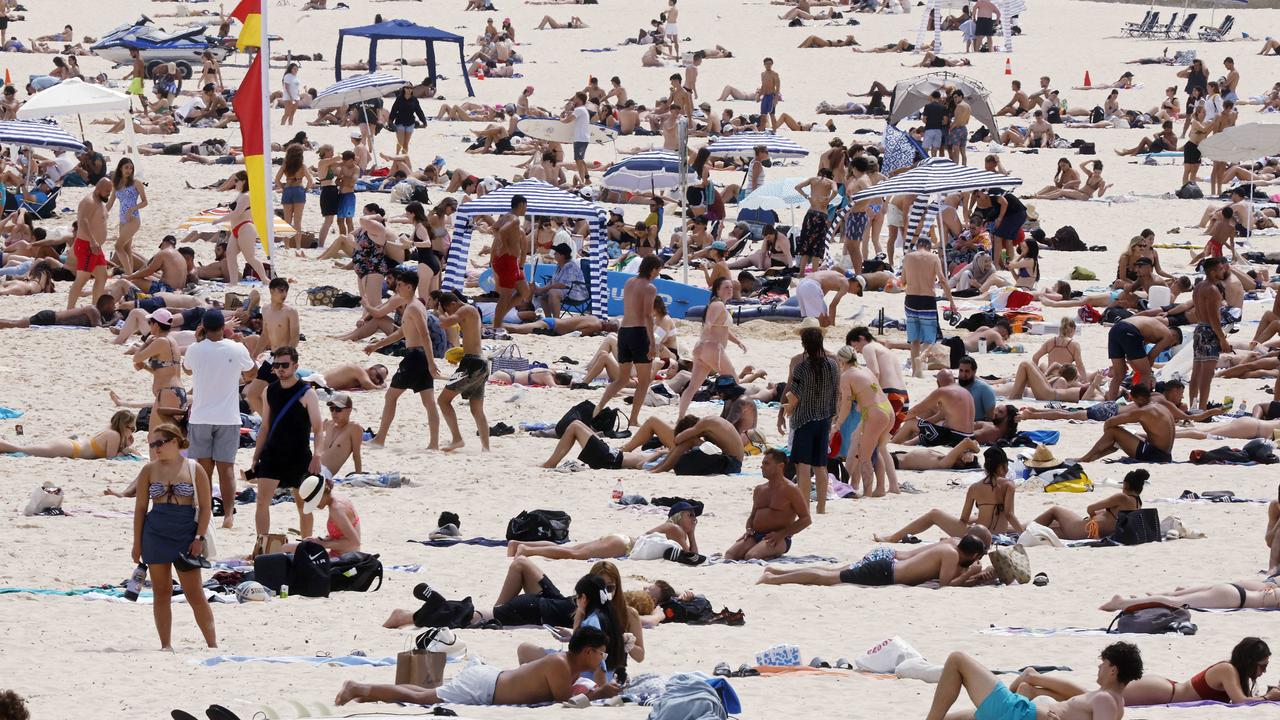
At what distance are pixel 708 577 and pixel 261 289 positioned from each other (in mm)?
8960

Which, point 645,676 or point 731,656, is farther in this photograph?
point 731,656

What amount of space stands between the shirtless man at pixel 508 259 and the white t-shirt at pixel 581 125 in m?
8.11

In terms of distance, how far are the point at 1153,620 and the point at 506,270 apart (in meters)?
8.81

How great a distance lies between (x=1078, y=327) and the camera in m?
17.2

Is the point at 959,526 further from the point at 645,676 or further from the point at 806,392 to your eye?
the point at 645,676

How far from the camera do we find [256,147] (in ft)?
54.0

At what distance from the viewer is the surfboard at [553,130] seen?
24.5 meters

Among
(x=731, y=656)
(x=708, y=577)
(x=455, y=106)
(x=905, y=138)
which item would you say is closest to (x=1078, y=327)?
(x=905, y=138)

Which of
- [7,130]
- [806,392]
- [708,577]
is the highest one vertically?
[7,130]

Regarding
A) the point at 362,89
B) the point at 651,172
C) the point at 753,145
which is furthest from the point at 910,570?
the point at 362,89

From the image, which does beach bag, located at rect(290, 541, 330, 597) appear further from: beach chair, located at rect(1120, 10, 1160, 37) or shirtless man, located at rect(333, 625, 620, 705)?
beach chair, located at rect(1120, 10, 1160, 37)

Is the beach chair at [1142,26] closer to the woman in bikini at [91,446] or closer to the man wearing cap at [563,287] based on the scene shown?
the man wearing cap at [563,287]

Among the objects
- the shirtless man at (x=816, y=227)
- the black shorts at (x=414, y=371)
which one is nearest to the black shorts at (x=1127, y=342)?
the shirtless man at (x=816, y=227)

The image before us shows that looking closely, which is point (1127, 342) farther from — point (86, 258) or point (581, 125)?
point (581, 125)
